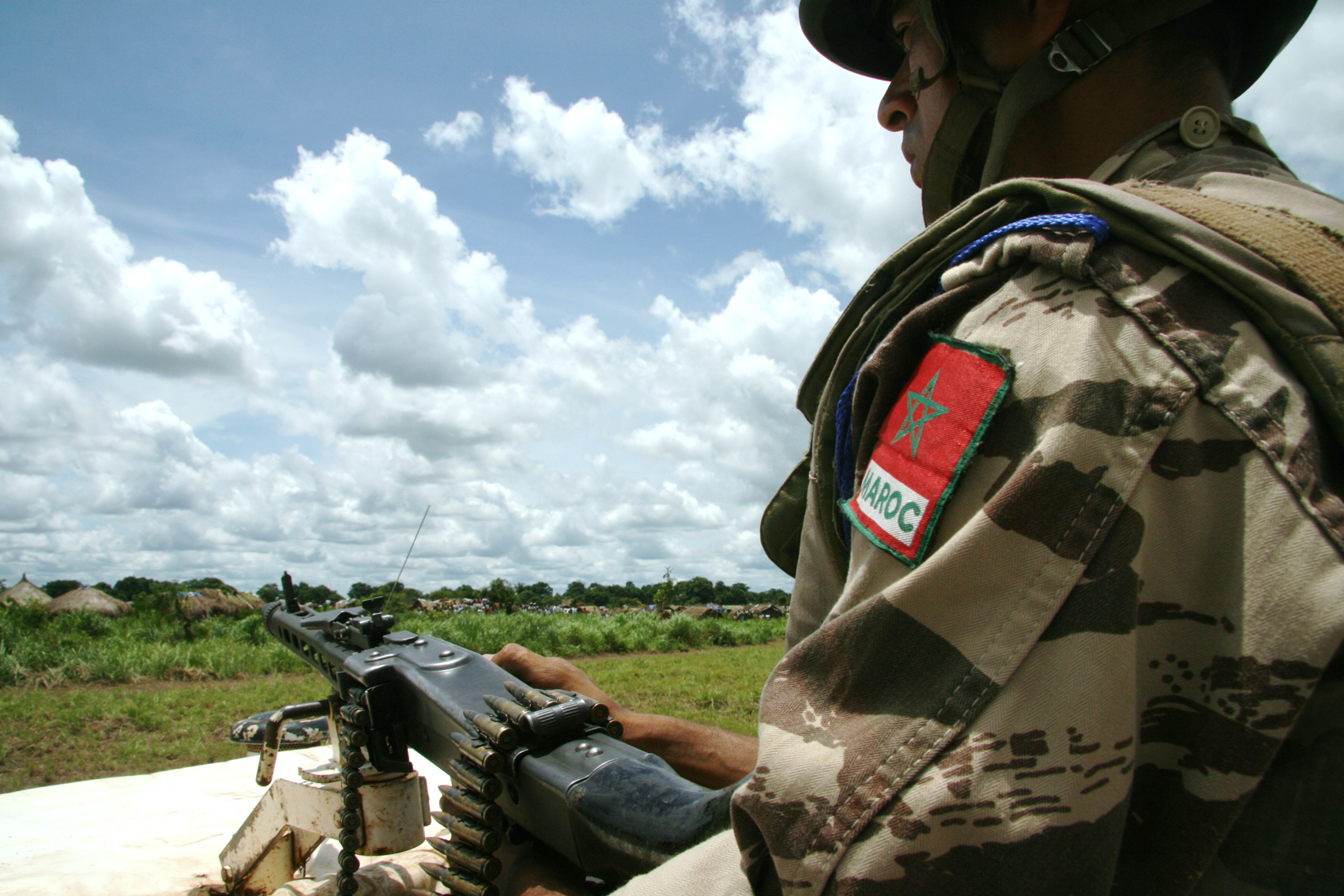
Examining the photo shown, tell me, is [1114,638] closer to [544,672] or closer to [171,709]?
[544,672]

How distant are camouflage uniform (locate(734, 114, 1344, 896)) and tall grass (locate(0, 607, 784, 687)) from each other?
10.6 m

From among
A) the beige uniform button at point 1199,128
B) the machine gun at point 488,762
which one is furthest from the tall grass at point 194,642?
the beige uniform button at point 1199,128

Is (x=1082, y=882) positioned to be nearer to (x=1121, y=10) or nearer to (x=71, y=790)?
(x=1121, y=10)

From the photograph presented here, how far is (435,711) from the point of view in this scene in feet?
7.73

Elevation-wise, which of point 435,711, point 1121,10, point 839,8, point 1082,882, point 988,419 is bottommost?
point 435,711

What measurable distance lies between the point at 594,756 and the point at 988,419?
55.4 inches

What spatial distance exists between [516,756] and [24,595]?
1437cm

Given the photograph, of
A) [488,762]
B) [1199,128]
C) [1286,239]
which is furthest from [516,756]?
[1199,128]

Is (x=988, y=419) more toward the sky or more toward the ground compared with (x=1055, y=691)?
more toward the sky

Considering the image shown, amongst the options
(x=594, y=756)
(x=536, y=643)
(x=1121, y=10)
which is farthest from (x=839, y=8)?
(x=536, y=643)

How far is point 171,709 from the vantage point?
7.78 m

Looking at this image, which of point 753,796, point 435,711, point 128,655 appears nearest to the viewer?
point 753,796

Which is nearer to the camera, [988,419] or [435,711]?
[988,419]

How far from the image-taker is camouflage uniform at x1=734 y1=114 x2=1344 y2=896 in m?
0.80
